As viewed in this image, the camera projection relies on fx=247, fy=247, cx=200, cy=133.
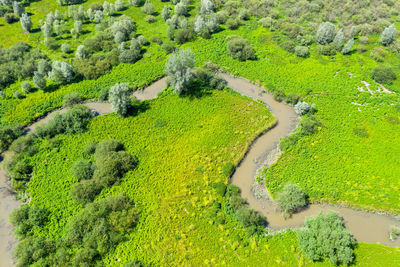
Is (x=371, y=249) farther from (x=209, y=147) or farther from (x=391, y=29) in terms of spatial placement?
(x=391, y=29)

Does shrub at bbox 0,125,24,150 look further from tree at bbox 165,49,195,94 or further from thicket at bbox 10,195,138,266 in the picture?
tree at bbox 165,49,195,94

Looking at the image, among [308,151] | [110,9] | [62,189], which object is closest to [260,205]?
[308,151]

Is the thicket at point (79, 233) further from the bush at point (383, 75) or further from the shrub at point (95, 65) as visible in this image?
the bush at point (383, 75)

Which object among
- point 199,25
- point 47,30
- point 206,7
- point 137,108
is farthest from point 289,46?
point 47,30

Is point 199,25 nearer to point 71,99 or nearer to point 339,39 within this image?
point 339,39

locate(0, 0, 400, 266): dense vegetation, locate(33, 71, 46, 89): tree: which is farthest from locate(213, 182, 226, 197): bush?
locate(33, 71, 46, 89): tree

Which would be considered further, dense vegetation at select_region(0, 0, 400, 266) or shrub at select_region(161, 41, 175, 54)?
shrub at select_region(161, 41, 175, 54)
